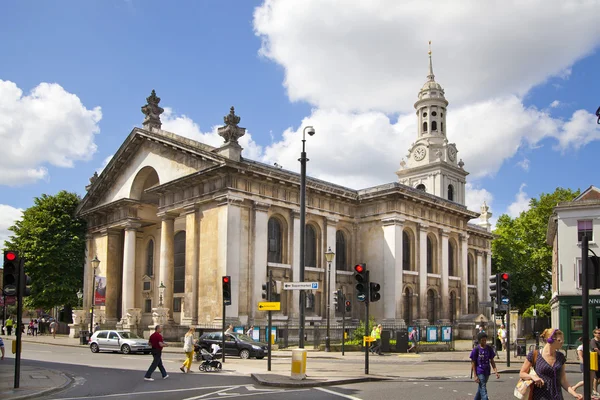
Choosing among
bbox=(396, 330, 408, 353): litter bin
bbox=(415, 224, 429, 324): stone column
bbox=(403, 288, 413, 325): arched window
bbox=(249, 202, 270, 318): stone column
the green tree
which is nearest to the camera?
bbox=(396, 330, 408, 353): litter bin

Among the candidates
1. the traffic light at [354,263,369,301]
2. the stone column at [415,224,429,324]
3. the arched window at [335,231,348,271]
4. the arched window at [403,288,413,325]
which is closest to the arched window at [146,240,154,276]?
the arched window at [335,231,348,271]

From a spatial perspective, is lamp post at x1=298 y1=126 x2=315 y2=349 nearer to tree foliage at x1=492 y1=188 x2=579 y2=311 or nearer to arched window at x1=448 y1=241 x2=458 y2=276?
arched window at x1=448 y1=241 x2=458 y2=276

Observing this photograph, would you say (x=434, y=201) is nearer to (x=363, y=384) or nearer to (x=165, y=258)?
(x=165, y=258)

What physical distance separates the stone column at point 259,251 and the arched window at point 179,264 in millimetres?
7474

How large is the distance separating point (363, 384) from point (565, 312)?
26.4m

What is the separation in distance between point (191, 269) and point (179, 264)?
17.1ft

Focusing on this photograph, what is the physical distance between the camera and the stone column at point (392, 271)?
45875 millimetres

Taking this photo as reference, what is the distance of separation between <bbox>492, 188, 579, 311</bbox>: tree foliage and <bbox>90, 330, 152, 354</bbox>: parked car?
4488cm

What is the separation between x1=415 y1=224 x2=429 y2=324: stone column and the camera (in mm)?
48688

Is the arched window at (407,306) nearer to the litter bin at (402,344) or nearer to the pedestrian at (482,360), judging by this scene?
the litter bin at (402,344)

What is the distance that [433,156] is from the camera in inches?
3317

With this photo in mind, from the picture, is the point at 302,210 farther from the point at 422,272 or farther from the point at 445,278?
the point at 445,278

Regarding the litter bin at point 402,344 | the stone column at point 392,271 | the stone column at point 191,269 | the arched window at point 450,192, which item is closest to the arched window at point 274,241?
the stone column at point 191,269

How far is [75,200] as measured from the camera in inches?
2242
